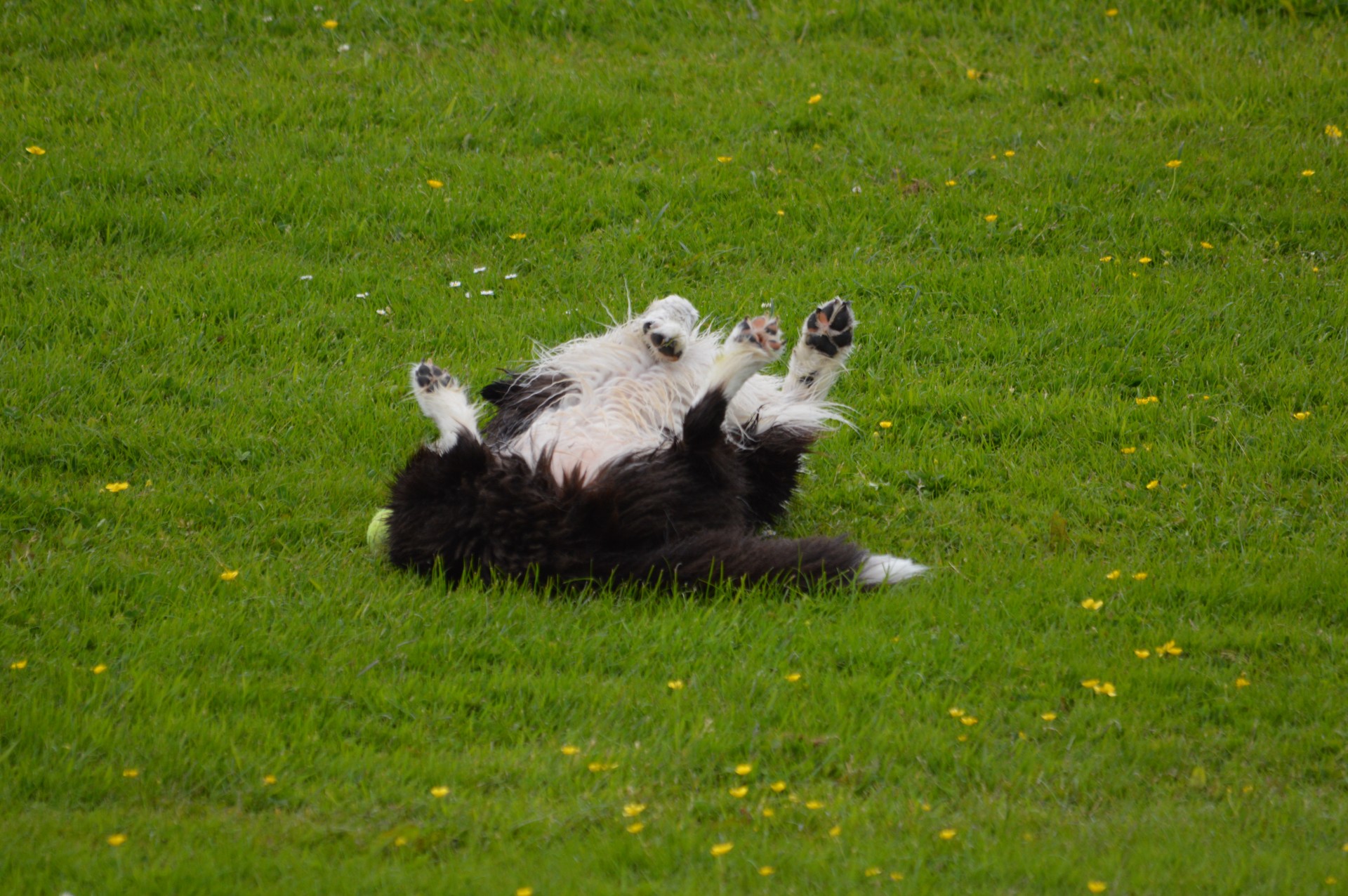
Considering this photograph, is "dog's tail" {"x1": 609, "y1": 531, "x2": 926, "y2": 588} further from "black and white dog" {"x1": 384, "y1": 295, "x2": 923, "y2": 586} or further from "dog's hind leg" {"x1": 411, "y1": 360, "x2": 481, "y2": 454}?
"dog's hind leg" {"x1": 411, "y1": 360, "x2": 481, "y2": 454}

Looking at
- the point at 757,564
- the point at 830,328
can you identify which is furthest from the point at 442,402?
the point at 830,328

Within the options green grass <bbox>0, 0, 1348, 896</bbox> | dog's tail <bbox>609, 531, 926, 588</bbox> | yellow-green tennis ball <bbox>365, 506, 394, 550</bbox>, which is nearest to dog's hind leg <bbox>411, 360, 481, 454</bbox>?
yellow-green tennis ball <bbox>365, 506, 394, 550</bbox>

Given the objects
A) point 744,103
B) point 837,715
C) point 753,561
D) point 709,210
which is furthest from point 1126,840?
point 744,103

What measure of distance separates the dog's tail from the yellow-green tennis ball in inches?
36.3

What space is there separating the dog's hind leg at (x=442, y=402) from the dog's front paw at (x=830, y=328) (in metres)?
1.51

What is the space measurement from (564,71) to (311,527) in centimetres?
525

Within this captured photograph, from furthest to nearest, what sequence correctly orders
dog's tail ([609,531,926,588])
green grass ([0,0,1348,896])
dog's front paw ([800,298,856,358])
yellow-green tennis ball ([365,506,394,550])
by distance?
1. dog's front paw ([800,298,856,358])
2. yellow-green tennis ball ([365,506,394,550])
3. dog's tail ([609,531,926,588])
4. green grass ([0,0,1348,896])

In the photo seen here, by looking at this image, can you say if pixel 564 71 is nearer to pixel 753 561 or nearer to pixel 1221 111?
pixel 1221 111

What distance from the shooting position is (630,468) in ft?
16.4

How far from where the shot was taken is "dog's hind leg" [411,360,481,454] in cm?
521

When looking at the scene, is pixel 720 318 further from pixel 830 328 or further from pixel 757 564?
pixel 757 564

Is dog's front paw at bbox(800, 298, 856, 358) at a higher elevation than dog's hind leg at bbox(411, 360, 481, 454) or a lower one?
higher

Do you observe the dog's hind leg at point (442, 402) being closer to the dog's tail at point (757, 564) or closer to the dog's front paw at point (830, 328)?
the dog's tail at point (757, 564)

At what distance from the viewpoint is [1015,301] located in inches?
294
